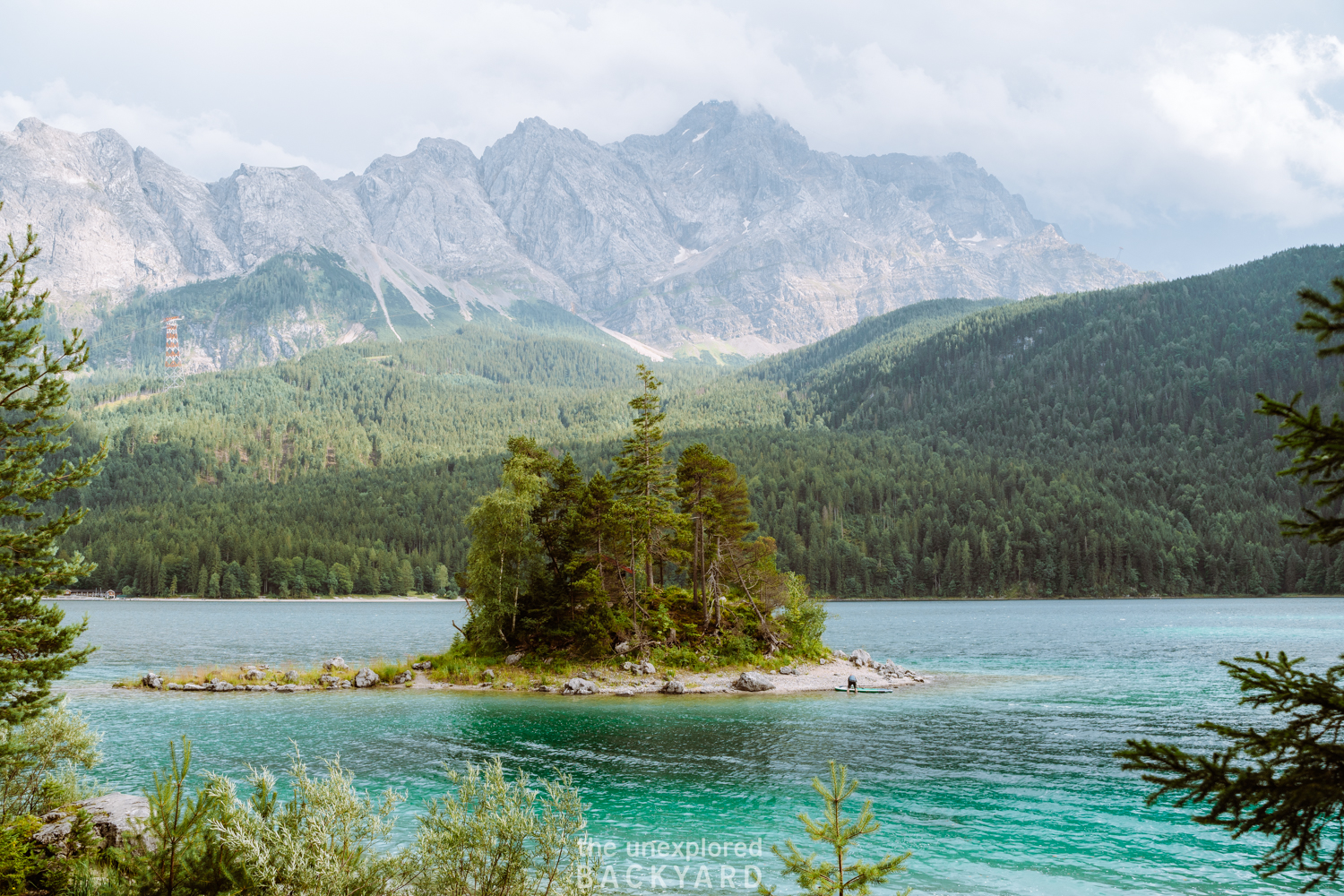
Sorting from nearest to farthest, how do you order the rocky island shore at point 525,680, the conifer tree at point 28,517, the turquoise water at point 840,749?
the conifer tree at point 28,517, the turquoise water at point 840,749, the rocky island shore at point 525,680

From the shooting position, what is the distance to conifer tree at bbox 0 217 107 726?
16156 millimetres

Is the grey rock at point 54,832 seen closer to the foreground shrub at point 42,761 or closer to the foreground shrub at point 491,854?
the foreground shrub at point 42,761

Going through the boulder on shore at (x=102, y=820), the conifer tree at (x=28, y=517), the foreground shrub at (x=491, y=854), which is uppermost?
the conifer tree at (x=28, y=517)

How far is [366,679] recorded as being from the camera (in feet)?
196

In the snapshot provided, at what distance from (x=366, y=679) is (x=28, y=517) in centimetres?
4601

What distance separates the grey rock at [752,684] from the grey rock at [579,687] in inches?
404

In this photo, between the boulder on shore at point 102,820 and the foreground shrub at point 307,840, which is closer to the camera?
the foreground shrub at point 307,840

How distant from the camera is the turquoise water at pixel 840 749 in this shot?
25.5 metres

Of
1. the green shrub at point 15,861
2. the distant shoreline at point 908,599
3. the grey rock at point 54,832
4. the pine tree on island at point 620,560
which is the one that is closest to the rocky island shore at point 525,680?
the pine tree on island at point 620,560

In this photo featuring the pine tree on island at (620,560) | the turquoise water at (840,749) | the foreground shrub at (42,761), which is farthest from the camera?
the pine tree on island at (620,560)

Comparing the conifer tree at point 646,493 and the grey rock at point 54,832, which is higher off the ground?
the conifer tree at point 646,493

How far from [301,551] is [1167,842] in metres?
190

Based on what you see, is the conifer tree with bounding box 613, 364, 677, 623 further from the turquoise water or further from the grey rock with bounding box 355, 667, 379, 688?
the grey rock with bounding box 355, 667, 379, 688

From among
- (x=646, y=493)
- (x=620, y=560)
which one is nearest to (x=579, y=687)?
(x=620, y=560)
